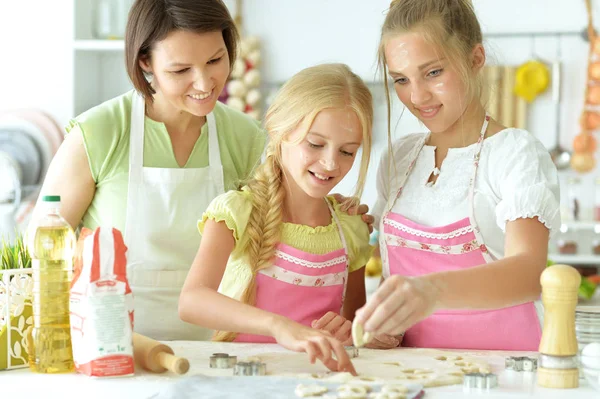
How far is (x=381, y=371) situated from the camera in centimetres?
125

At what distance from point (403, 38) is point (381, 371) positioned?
63 cm

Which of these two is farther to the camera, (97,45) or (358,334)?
(97,45)

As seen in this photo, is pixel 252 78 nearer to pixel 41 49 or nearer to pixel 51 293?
pixel 41 49

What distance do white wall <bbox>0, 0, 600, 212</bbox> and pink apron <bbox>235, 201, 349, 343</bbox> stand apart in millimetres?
1962

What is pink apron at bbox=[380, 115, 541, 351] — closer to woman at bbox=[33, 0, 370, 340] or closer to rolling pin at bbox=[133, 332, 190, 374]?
woman at bbox=[33, 0, 370, 340]

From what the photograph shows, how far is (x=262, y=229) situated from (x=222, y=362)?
16.0 inches

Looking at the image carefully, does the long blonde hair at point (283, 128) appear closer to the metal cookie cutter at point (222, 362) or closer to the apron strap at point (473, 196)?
the apron strap at point (473, 196)

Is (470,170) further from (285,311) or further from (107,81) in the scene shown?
(107,81)

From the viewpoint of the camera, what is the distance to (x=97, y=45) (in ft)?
11.2

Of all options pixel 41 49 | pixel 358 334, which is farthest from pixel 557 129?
pixel 358 334

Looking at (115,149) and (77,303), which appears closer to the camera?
(77,303)

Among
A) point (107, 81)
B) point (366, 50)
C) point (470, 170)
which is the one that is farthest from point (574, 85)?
point (470, 170)

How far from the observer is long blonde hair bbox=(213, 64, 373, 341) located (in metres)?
1.57

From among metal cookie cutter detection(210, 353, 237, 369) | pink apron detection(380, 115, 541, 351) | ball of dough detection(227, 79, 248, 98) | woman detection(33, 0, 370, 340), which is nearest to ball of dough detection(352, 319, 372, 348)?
metal cookie cutter detection(210, 353, 237, 369)
